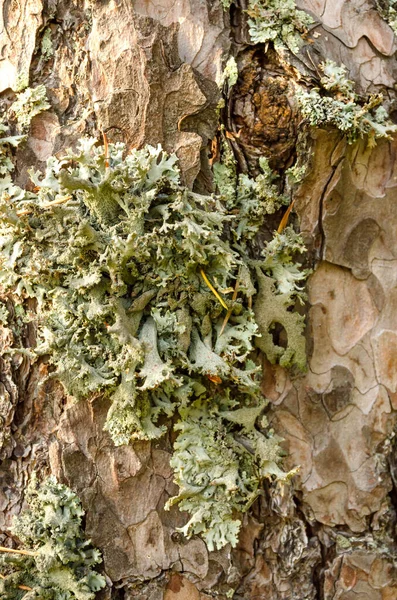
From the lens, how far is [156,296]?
1520 mm

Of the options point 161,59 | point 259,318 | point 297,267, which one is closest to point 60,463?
point 259,318

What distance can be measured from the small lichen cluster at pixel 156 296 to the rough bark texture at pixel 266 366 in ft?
0.26

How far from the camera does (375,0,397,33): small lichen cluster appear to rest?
1748 millimetres

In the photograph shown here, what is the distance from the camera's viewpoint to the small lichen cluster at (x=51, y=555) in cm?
149

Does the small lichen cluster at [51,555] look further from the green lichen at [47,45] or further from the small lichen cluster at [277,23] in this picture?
the small lichen cluster at [277,23]

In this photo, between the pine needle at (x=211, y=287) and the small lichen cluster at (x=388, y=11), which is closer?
the pine needle at (x=211, y=287)

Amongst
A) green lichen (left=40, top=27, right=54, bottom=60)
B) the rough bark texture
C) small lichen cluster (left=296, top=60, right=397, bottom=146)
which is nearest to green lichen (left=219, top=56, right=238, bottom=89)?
the rough bark texture

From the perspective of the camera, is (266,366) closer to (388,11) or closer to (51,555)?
(51,555)

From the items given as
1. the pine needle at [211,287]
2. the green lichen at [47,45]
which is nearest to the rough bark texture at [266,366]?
the green lichen at [47,45]

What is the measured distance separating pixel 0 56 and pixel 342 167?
983 millimetres

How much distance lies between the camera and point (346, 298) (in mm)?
1739

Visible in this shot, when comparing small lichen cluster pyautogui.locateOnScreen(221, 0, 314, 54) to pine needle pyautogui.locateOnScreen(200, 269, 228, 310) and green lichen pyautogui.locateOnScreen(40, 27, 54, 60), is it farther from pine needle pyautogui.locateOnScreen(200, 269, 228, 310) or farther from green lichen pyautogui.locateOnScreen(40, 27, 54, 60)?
pine needle pyautogui.locateOnScreen(200, 269, 228, 310)

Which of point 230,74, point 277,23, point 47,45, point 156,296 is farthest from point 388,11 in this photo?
point 156,296

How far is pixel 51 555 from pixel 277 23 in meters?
1.50
